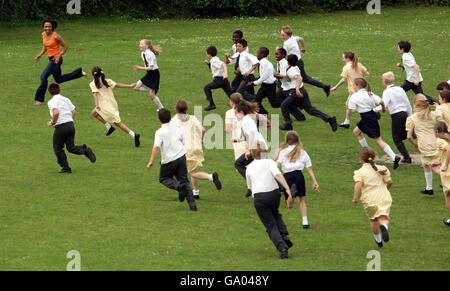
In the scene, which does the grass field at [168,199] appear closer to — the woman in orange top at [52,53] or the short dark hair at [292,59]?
the woman in orange top at [52,53]

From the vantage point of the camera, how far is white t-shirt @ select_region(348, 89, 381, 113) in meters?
18.3

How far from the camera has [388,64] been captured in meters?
29.3

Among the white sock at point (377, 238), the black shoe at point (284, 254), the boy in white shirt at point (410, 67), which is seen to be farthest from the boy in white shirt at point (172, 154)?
the boy in white shirt at point (410, 67)

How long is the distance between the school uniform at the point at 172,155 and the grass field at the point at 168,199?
26.0 inches

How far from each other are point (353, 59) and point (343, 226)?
7.94 metres

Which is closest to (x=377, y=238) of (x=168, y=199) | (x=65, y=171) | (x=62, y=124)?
(x=168, y=199)

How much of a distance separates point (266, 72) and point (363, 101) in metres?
3.86

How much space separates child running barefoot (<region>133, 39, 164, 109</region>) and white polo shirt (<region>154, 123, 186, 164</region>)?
7937 mm

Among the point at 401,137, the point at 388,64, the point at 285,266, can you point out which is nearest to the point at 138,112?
the point at 401,137

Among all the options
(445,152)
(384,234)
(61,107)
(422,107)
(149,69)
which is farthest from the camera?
(149,69)

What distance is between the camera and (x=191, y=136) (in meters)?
15.8

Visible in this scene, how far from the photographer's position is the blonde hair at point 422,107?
16.1 metres

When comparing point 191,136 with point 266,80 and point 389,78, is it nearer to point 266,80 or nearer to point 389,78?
point 389,78

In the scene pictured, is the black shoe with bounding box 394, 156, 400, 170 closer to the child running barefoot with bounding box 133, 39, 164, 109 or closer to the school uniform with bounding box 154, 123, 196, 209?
the school uniform with bounding box 154, 123, 196, 209
